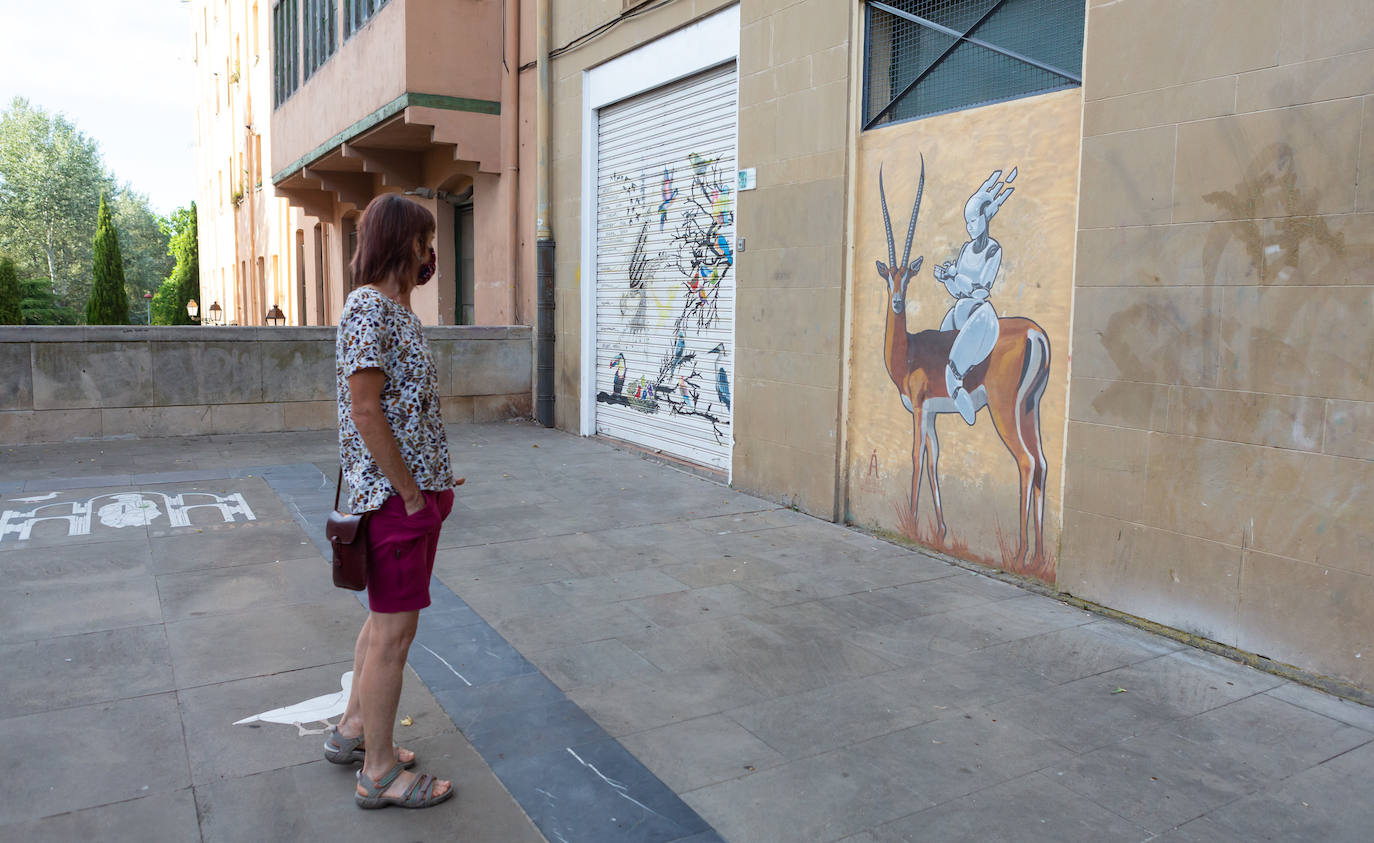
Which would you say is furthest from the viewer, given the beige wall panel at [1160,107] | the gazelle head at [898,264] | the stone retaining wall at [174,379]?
the stone retaining wall at [174,379]

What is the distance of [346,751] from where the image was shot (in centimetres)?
312

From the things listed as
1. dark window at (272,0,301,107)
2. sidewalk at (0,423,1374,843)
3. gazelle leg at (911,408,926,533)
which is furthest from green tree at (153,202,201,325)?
gazelle leg at (911,408,926,533)

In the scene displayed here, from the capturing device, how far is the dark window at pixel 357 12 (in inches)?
490

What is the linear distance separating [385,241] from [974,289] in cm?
384

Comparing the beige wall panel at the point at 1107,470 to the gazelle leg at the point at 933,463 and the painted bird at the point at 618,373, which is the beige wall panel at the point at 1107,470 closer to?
the gazelle leg at the point at 933,463

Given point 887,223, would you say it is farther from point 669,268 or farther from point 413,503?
point 413,503

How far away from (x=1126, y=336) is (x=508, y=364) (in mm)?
8107

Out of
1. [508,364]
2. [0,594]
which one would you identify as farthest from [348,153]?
[0,594]

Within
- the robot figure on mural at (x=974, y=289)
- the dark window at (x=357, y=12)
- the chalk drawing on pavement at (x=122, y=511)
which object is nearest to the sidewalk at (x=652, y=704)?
the chalk drawing on pavement at (x=122, y=511)

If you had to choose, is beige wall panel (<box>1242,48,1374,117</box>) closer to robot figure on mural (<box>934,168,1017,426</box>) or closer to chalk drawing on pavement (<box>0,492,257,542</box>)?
robot figure on mural (<box>934,168,1017,426</box>)

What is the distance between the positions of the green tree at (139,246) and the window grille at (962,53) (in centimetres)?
5944

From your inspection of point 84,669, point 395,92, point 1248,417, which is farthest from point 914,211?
point 395,92

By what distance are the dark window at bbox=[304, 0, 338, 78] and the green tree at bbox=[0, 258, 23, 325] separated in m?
14.0

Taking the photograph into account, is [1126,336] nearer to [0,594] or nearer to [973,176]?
[973,176]
